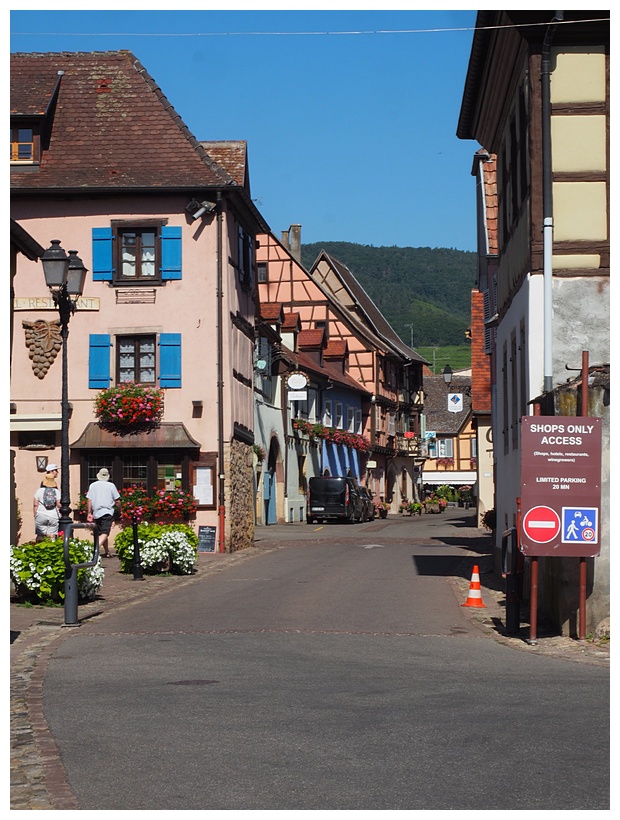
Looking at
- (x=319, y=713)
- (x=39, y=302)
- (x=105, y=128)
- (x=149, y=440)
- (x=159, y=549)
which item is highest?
(x=105, y=128)

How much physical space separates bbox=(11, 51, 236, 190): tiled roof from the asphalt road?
17.2m

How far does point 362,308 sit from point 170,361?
42.8m

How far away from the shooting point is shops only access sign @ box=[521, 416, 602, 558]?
45.3 feet

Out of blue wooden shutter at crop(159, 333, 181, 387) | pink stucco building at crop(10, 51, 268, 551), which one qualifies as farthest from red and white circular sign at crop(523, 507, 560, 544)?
blue wooden shutter at crop(159, 333, 181, 387)

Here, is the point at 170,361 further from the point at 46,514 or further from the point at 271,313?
the point at 271,313

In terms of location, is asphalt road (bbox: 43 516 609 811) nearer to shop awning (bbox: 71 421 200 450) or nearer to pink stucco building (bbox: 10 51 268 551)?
shop awning (bbox: 71 421 200 450)

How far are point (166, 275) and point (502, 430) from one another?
11195 millimetres

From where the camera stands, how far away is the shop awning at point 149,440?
104 feet

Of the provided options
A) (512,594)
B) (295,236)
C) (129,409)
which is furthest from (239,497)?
(295,236)

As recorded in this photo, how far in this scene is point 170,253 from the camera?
3228cm

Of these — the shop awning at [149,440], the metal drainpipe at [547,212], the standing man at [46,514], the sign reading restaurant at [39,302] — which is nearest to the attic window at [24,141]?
the sign reading restaurant at [39,302]

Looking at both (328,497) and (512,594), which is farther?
(328,497)

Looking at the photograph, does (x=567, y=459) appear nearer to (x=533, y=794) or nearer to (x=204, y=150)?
(x=533, y=794)

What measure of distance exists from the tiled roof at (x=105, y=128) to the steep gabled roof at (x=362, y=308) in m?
36.0
